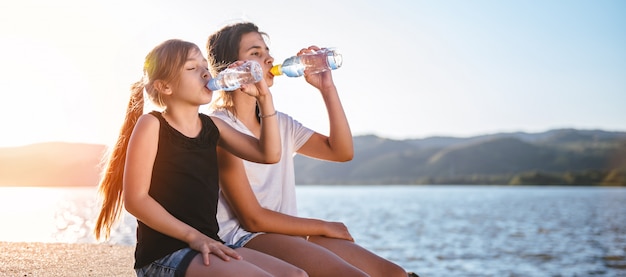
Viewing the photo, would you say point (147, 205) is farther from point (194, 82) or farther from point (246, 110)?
point (246, 110)

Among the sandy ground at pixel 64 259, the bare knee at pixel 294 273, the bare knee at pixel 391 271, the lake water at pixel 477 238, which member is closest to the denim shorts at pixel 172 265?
the bare knee at pixel 294 273

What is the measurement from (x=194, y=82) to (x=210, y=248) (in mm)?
702

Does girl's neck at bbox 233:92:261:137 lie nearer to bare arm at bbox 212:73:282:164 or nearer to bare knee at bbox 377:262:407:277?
bare arm at bbox 212:73:282:164

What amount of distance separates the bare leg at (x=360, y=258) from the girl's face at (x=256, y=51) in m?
0.82

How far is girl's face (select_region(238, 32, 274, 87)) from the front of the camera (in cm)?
351

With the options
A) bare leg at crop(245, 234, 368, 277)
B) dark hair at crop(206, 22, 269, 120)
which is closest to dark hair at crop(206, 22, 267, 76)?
dark hair at crop(206, 22, 269, 120)

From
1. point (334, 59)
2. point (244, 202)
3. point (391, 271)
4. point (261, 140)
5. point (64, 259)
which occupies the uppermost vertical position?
point (334, 59)

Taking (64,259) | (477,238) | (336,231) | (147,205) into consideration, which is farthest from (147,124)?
(477,238)

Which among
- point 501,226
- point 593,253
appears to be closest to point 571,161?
point 501,226

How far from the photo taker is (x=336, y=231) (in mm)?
3486

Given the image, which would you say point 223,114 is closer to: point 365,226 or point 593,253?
point 593,253

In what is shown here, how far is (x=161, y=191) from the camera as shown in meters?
2.74


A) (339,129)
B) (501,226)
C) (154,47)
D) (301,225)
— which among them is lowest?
(501,226)

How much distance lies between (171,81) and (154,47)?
19 cm
